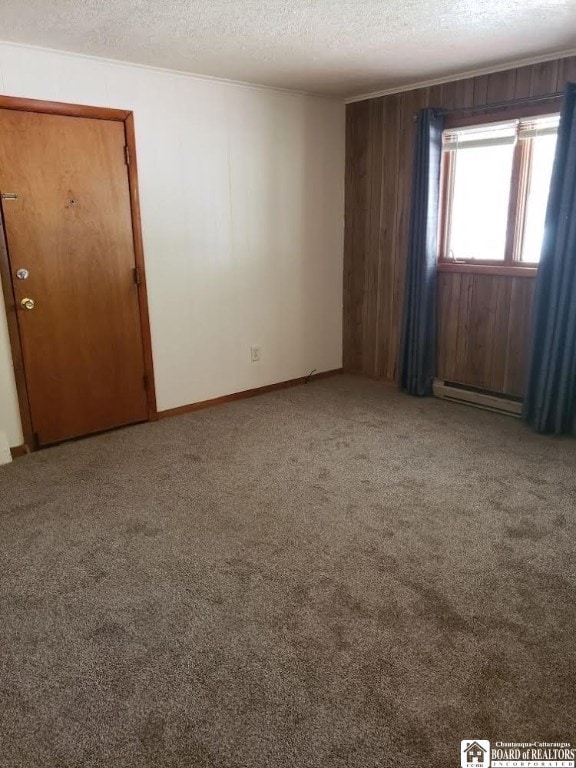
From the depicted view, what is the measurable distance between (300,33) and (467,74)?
4.94ft

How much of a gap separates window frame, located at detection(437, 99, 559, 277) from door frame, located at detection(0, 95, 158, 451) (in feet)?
7.33

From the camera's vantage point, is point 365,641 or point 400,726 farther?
point 365,641

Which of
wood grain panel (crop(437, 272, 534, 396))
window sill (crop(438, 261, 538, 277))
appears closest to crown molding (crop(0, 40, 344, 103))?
window sill (crop(438, 261, 538, 277))

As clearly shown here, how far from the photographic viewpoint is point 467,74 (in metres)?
3.92

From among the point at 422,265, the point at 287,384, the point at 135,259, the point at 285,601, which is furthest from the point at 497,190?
the point at 285,601

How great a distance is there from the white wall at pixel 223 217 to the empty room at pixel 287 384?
2cm

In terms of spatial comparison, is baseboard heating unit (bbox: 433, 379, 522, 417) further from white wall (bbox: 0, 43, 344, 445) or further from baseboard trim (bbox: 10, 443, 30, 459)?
baseboard trim (bbox: 10, 443, 30, 459)

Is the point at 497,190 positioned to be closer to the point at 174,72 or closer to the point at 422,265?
the point at 422,265

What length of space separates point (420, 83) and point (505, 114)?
725 mm

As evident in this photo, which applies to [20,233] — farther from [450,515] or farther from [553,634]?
[553,634]

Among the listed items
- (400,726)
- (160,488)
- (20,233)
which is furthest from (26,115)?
(400,726)

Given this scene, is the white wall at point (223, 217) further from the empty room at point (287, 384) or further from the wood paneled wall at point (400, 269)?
the wood paneled wall at point (400, 269)

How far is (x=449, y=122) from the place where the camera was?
163 inches

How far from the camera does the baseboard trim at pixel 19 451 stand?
3538 mm
